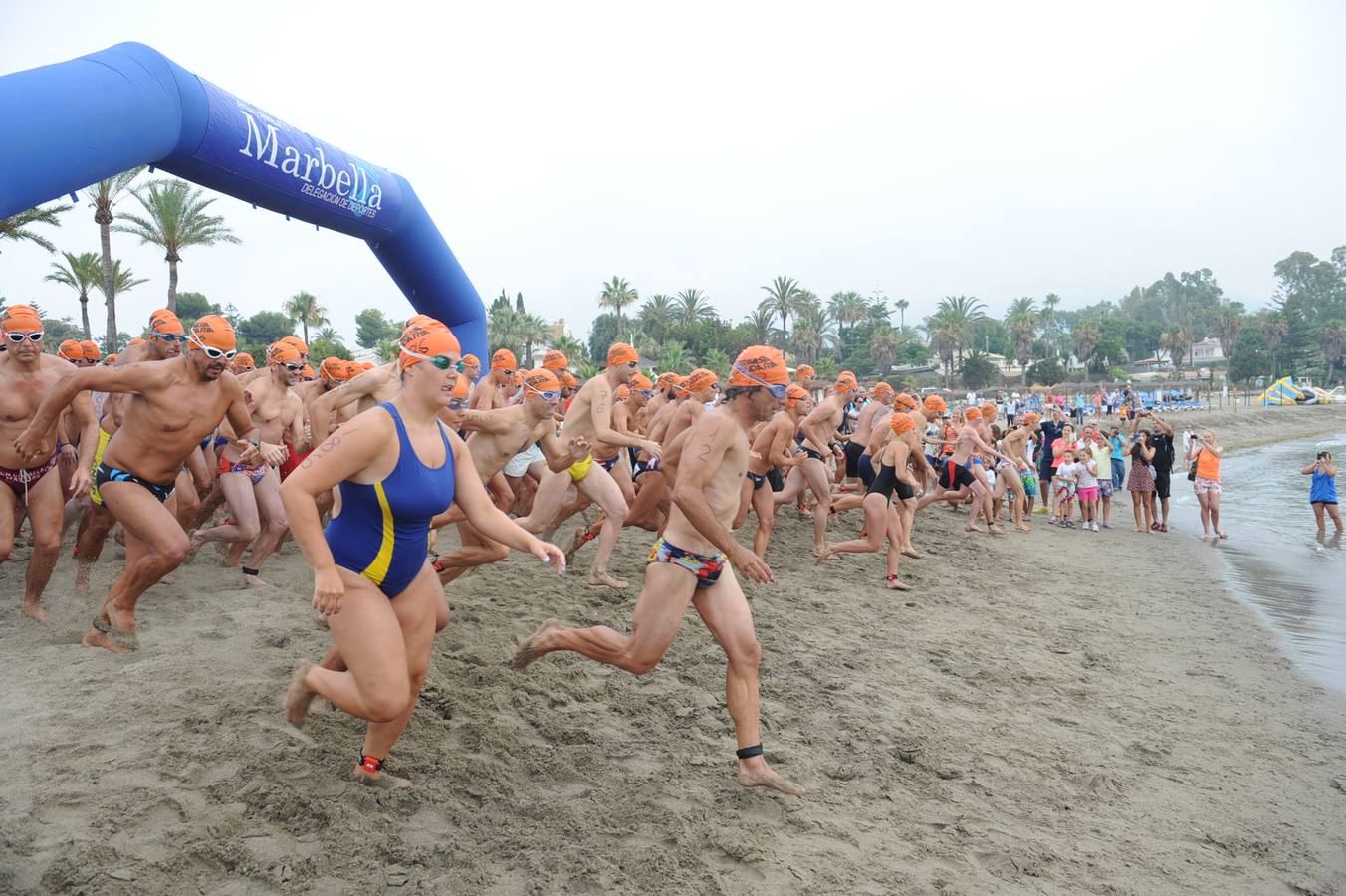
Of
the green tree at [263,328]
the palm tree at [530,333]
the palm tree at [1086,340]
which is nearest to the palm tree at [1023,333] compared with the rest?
the palm tree at [1086,340]

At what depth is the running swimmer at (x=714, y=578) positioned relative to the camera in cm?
409

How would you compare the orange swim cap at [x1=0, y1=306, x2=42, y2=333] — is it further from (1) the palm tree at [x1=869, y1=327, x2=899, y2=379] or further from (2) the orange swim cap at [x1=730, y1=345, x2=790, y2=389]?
(1) the palm tree at [x1=869, y1=327, x2=899, y2=379]

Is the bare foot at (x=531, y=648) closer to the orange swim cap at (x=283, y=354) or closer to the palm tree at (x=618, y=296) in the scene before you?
the orange swim cap at (x=283, y=354)

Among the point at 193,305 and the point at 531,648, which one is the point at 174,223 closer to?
the point at 531,648

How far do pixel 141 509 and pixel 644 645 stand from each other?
292 cm

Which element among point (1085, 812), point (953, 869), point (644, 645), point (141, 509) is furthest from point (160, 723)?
point (1085, 812)

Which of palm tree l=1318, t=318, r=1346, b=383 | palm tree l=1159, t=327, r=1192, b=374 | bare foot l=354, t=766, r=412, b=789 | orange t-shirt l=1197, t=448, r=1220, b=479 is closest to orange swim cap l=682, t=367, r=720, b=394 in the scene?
bare foot l=354, t=766, r=412, b=789

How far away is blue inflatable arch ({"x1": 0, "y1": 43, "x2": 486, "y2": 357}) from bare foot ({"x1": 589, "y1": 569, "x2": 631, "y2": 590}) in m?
4.65

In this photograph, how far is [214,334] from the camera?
4867 millimetres

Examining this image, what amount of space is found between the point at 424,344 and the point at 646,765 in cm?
227

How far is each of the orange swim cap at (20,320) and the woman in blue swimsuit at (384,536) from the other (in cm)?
343

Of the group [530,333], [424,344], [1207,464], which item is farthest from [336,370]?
[530,333]

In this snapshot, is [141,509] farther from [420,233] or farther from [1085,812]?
[420,233]

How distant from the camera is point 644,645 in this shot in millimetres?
4148
